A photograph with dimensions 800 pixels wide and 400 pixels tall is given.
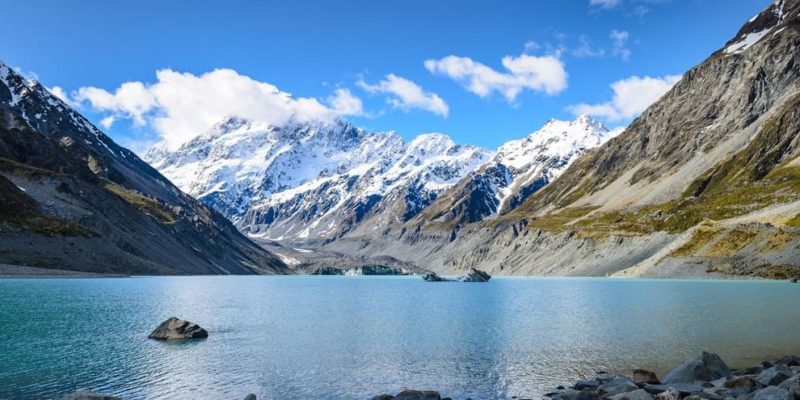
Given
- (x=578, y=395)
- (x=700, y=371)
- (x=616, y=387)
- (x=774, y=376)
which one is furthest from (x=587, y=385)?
(x=774, y=376)

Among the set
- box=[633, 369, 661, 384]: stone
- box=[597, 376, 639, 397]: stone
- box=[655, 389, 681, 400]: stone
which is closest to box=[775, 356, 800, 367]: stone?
box=[633, 369, 661, 384]: stone

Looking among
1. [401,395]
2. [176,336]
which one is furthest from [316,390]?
[176,336]

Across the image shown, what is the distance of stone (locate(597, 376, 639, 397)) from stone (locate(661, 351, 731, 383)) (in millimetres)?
3461

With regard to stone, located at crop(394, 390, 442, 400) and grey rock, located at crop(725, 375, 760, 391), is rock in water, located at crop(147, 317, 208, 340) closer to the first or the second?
stone, located at crop(394, 390, 442, 400)

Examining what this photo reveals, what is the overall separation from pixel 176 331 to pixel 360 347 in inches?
700

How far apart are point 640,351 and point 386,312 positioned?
144 ft

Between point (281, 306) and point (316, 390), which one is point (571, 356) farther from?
point (281, 306)

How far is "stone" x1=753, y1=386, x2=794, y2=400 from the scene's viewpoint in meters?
26.7

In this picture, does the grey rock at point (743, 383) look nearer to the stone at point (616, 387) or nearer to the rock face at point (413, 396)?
the stone at point (616, 387)

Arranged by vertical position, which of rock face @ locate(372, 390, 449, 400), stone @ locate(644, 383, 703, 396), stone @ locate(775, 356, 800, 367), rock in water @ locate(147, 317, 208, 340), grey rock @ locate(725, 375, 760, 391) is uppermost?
rock in water @ locate(147, 317, 208, 340)

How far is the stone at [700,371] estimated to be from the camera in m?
35.3

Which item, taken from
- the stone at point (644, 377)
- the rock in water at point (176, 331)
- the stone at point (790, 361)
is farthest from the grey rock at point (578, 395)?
the rock in water at point (176, 331)

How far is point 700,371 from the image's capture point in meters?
35.6

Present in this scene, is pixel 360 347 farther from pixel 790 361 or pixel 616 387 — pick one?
pixel 790 361
